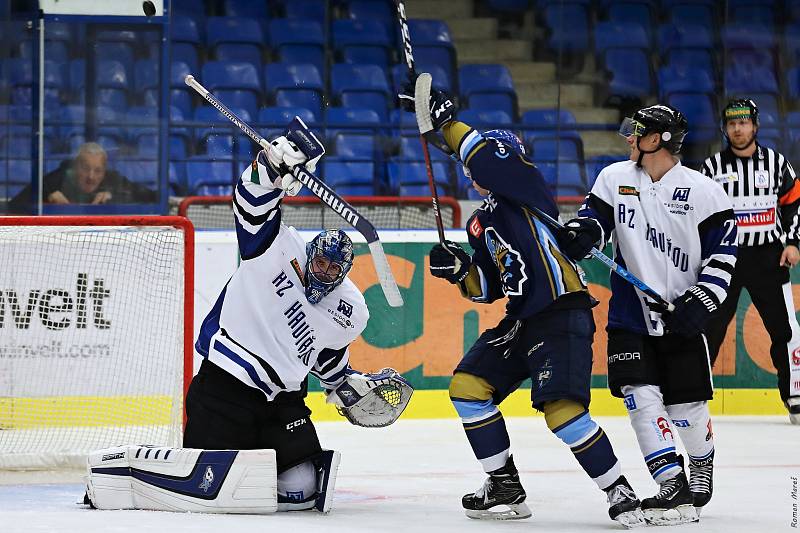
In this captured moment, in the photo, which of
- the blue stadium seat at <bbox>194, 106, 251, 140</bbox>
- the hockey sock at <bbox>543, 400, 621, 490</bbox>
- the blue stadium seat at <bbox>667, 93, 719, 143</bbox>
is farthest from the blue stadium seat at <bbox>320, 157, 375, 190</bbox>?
the hockey sock at <bbox>543, 400, 621, 490</bbox>

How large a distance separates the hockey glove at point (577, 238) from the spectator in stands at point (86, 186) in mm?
3026

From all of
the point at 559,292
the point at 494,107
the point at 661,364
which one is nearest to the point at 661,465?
the point at 661,364

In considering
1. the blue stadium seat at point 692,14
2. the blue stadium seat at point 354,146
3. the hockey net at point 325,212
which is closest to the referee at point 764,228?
the blue stadium seat at point 692,14

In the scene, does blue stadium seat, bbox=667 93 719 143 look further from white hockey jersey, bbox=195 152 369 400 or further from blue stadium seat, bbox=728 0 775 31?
white hockey jersey, bbox=195 152 369 400

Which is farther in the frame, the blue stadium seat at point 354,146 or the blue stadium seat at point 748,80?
the blue stadium seat at point 748,80

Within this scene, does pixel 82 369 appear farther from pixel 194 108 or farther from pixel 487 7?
pixel 487 7

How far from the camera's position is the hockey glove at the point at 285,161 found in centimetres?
402

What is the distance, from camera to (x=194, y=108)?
695 centimetres

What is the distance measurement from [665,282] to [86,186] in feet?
10.7

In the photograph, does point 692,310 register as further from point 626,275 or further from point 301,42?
point 301,42

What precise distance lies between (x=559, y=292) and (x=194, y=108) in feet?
10.8

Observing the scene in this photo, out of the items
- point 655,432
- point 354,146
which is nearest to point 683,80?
point 354,146

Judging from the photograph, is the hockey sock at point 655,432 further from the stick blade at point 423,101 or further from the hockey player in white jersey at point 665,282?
the stick blade at point 423,101

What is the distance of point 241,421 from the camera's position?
14.2 ft
